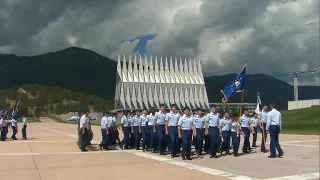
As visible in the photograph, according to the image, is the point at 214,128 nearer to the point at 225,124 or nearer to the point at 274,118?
the point at 225,124

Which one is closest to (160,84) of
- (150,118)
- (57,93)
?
(57,93)

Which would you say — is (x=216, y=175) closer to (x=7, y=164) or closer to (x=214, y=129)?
(x=214, y=129)

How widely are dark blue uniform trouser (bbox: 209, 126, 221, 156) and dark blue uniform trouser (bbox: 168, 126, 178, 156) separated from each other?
1204 millimetres

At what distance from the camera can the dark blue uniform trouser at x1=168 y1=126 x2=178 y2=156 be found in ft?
38.4

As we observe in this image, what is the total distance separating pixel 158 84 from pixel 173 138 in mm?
84908

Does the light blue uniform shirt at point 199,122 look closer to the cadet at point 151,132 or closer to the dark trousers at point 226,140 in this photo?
the dark trousers at point 226,140

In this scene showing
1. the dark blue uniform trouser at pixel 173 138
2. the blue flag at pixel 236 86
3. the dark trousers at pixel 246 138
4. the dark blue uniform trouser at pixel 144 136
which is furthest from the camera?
the blue flag at pixel 236 86

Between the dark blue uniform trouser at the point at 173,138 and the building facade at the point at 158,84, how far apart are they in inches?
2988

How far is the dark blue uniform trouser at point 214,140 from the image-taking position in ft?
38.4

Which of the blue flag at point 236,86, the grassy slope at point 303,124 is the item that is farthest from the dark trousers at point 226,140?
the grassy slope at point 303,124

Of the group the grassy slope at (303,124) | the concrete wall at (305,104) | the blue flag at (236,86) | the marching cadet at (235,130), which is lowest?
the grassy slope at (303,124)

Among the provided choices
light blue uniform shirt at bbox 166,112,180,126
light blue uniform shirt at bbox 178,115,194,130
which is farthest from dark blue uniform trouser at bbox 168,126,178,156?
light blue uniform shirt at bbox 178,115,194,130

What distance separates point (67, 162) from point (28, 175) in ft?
7.18

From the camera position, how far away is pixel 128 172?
340 inches
